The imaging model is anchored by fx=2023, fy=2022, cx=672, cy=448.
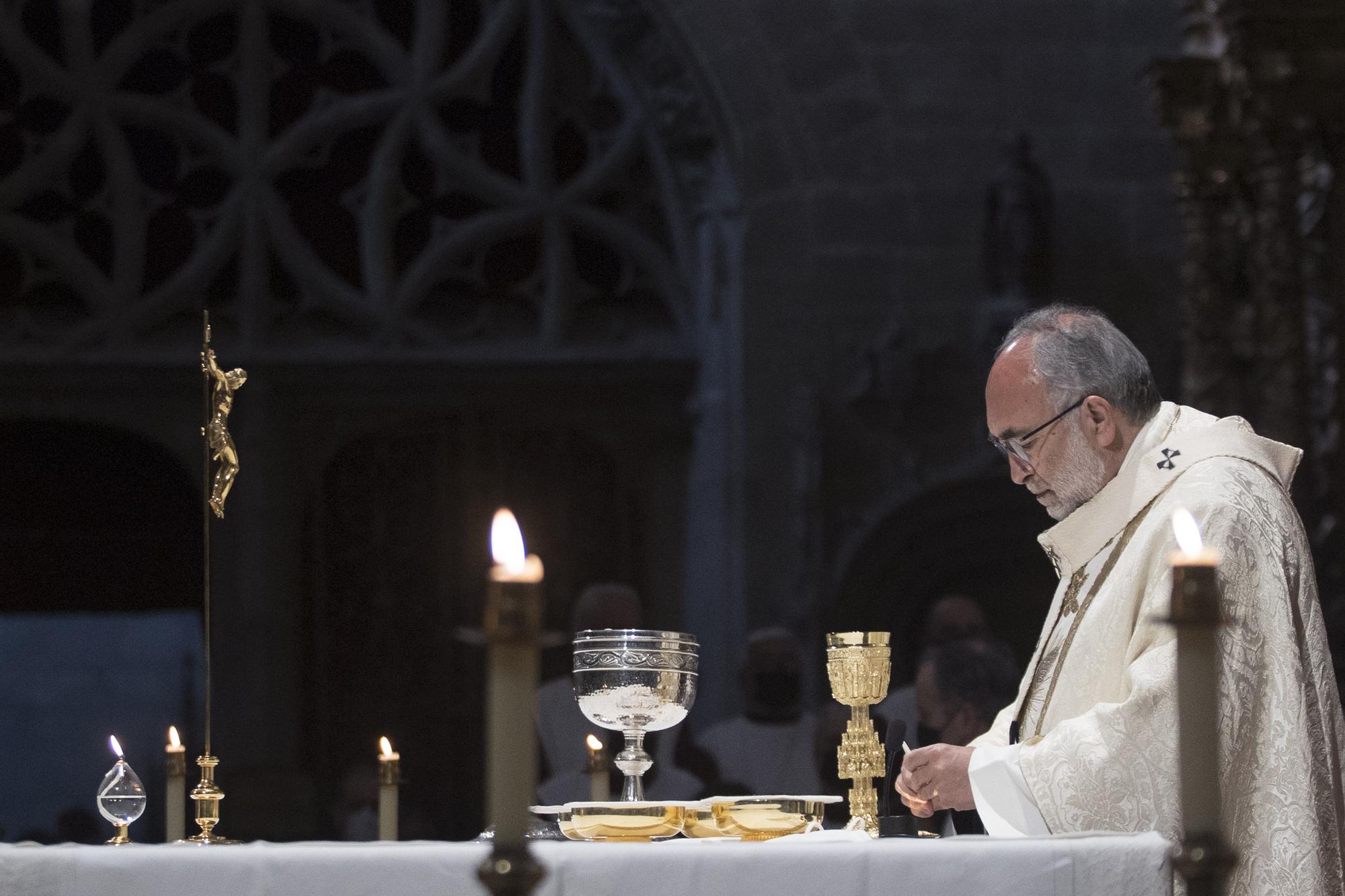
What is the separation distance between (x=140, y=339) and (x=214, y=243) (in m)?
0.59

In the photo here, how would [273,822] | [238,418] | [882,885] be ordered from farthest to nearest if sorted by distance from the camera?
[238,418] → [273,822] → [882,885]

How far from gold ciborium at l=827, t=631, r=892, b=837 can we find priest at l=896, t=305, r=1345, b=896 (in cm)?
8

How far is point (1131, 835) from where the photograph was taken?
2.43 meters

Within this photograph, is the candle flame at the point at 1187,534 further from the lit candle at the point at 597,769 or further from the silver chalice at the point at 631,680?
the lit candle at the point at 597,769

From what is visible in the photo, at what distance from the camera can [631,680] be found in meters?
2.94

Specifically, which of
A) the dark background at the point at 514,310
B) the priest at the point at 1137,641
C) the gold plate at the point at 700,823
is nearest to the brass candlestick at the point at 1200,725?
the priest at the point at 1137,641

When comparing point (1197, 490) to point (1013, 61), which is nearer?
point (1197, 490)

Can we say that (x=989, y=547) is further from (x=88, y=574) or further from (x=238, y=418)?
(x=88, y=574)

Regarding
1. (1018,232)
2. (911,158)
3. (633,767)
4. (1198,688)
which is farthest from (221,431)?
(911,158)

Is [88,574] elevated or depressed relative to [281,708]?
elevated

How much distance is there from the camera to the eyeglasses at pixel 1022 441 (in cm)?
330

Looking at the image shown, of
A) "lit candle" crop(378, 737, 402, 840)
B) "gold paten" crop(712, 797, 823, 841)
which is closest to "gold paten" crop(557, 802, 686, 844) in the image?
"gold paten" crop(712, 797, 823, 841)

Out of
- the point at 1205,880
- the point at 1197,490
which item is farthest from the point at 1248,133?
the point at 1205,880

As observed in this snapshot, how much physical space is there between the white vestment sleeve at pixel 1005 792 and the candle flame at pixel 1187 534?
0.90 meters
